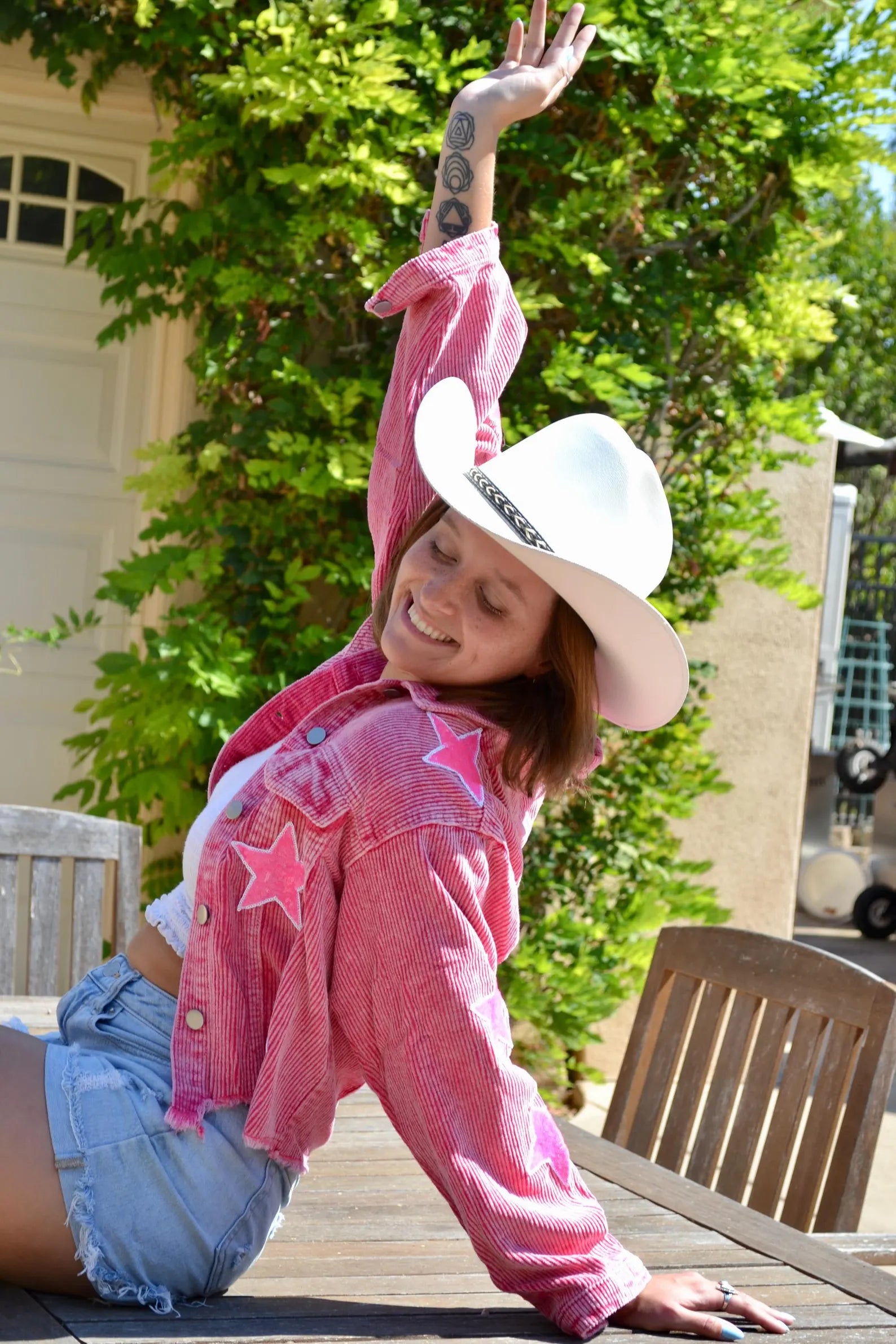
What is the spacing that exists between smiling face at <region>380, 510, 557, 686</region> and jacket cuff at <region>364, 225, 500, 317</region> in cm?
47

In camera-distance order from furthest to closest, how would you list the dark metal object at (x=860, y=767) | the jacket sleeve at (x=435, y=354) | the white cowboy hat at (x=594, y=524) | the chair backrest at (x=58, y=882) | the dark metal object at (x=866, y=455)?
the dark metal object at (x=860, y=767) < the dark metal object at (x=866, y=455) < the chair backrest at (x=58, y=882) < the jacket sleeve at (x=435, y=354) < the white cowboy hat at (x=594, y=524)

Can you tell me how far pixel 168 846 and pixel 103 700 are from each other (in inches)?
20.0

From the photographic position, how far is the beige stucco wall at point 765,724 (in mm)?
5145

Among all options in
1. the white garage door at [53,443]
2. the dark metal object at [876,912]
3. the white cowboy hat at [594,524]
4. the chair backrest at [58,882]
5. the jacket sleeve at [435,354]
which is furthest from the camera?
the dark metal object at [876,912]

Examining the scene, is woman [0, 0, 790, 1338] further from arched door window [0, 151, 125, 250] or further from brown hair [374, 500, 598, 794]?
arched door window [0, 151, 125, 250]

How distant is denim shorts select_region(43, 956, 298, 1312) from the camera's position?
159 cm

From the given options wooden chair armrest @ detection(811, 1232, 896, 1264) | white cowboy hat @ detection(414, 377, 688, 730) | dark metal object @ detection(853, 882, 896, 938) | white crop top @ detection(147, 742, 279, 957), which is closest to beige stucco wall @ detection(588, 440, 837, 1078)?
wooden chair armrest @ detection(811, 1232, 896, 1264)

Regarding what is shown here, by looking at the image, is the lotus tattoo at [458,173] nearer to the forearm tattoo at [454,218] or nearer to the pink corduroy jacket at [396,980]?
the forearm tattoo at [454,218]

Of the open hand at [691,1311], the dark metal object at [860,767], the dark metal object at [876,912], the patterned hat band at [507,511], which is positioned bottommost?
the dark metal object at [876,912]

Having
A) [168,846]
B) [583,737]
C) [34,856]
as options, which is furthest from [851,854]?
[583,737]

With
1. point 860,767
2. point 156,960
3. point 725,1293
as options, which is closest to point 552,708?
point 156,960

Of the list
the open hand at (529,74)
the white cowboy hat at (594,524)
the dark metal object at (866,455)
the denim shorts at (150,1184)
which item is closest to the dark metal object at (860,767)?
the dark metal object at (866,455)

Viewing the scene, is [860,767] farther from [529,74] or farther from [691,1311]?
[691,1311]

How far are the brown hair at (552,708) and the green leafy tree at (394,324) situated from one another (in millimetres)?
2098
